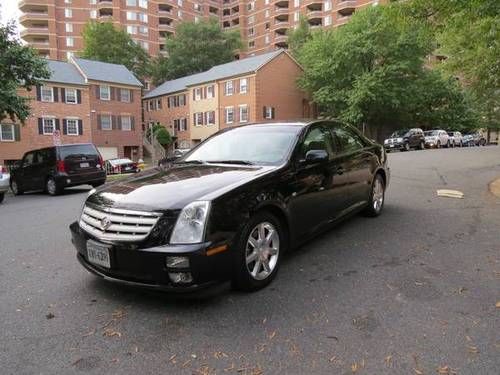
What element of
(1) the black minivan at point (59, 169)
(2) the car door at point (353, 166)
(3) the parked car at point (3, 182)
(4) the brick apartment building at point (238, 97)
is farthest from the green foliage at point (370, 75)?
(2) the car door at point (353, 166)

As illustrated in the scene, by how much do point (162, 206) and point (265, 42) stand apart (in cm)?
7992

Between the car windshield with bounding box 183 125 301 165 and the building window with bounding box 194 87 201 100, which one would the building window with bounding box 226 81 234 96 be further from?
the car windshield with bounding box 183 125 301 165

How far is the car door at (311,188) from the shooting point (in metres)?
4.25

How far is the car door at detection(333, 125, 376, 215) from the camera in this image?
5324mm

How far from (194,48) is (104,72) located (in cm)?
2422

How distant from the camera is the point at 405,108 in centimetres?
3669

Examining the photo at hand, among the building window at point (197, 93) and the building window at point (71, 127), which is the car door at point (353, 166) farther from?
the building window at point (197, 93)

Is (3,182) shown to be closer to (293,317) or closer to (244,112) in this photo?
(293,317)

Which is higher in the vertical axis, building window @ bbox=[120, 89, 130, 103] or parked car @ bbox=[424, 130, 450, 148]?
building window @ bbox=[120, 89, 130, 103]

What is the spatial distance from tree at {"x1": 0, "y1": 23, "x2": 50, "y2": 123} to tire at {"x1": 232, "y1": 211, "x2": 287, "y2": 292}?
13914 mm

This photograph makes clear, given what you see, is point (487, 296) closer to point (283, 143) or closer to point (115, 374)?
point (283, 143)

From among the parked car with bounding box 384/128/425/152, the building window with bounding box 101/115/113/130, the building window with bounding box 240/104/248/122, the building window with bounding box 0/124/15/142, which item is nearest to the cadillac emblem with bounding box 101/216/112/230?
the parked car with bounding box 384/128/425/152

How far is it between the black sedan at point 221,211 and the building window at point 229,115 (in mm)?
36036

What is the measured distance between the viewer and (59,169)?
1303cm
